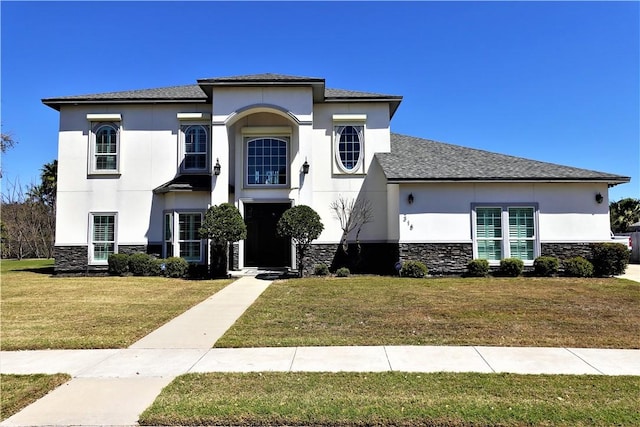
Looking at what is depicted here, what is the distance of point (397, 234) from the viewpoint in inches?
647

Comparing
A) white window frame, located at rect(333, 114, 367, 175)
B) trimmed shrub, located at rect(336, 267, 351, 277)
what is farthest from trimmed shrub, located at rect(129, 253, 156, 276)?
white window frame, located at rect(333, 114, 367, 175)

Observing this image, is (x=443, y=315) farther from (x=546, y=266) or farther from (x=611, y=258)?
(x=611, y=258)

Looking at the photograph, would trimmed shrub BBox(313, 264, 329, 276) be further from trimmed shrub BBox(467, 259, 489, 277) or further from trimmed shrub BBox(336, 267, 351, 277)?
trimmed shrub BBox(467, 259, 489, 277)

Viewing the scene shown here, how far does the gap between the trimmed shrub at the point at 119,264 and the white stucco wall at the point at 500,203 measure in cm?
1153

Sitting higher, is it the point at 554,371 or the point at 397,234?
the point at 397,234

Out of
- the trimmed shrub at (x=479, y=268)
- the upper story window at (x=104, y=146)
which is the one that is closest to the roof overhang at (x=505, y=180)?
the trimmed shrub at (x=479, y=268)

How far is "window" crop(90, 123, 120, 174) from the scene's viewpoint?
18188 millimetres

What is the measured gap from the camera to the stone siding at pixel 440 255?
16.0 m

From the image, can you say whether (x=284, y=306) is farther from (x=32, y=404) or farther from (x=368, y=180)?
(x=368, y=180)

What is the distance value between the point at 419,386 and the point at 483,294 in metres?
7.37

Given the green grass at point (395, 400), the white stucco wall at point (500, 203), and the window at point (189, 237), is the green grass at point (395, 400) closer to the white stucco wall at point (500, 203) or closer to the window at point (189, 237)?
the white stucco wall at point (500, 203)

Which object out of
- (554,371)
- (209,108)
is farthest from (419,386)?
(209,108)

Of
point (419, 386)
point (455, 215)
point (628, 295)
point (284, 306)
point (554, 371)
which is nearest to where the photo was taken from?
point (419, 386)

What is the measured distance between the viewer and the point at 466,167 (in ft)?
55.8
